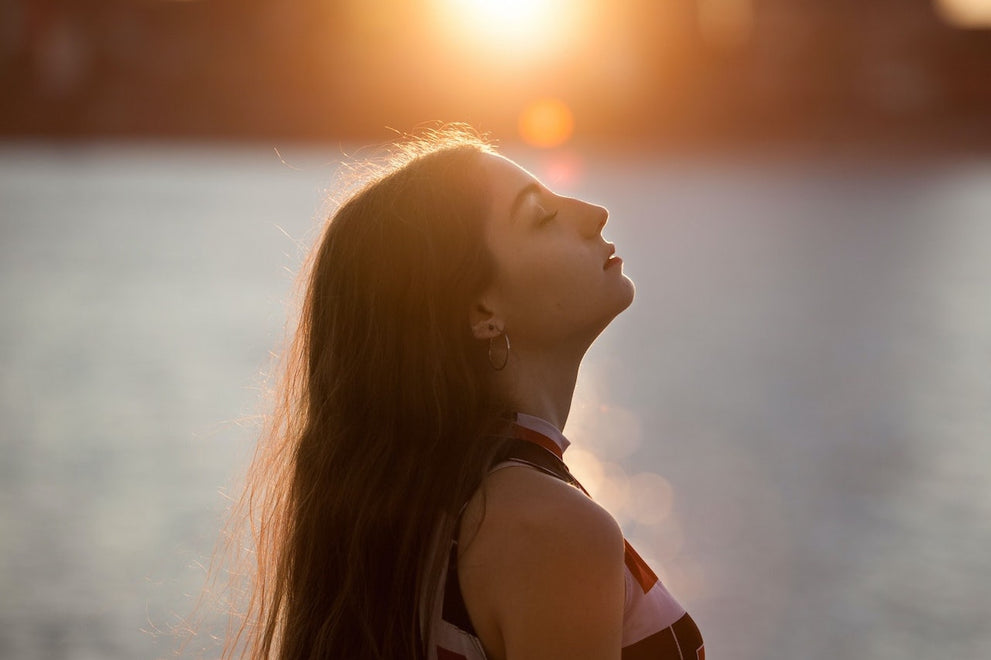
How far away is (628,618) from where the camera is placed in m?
1.73

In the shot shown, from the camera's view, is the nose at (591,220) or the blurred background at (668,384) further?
the blurred background at (668,384)

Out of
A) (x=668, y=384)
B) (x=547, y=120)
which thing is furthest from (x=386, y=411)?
(x=547, y=120)

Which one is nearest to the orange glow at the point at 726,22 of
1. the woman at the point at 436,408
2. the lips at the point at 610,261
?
the lips at the point at 610,261

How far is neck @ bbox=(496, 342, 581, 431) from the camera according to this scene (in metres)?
1.94

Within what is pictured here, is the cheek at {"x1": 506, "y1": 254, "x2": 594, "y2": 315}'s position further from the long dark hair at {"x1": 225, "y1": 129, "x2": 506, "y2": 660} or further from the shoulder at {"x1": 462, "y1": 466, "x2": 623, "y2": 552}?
the shoulder at {"x1": 462, "y1": 466, "x2": 623, "y2": 552}

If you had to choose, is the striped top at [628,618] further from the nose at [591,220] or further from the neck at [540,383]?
the nose at [591,220]

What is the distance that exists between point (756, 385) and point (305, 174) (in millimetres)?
34593

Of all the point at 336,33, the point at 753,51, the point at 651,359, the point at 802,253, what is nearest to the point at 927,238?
the point at 802,253

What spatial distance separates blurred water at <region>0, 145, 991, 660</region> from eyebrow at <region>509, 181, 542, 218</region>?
3.47ft

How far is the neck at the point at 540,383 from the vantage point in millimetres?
1938

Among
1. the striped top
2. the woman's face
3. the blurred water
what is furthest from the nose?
the blurred water

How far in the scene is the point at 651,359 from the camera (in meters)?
13.4

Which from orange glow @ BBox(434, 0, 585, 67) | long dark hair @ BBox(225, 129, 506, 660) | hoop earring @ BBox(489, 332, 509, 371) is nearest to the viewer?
long dark hair @ BBox(225, 129, 506, 660)

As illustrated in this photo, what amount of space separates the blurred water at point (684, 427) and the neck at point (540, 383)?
110 centimetres
